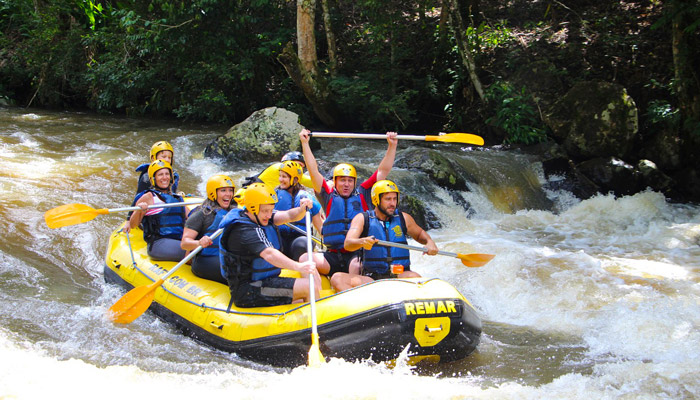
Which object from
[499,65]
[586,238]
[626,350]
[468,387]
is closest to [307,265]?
[468,387]

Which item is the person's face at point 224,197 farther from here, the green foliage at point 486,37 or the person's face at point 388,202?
the green foliage at point 486,37

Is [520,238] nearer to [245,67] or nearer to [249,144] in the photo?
[249,144]

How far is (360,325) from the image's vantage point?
3.92 m

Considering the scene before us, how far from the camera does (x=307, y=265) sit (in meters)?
3.91

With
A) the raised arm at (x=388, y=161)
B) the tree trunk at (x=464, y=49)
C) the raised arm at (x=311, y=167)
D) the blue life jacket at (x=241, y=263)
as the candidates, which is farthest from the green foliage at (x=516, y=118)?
the blue life jacket at (x=241, y=263)

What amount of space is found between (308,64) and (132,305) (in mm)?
7284

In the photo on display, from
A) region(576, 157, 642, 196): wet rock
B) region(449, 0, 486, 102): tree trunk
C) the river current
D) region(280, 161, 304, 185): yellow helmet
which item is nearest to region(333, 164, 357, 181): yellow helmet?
region(280, 161, 304, 185): yellow helmet

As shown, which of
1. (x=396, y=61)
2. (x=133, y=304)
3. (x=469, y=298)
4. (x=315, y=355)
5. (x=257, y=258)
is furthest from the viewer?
(x=396, y=61)

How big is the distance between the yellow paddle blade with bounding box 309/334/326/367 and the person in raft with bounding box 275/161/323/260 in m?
1.25

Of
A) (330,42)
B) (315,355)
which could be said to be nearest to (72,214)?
(315,355)

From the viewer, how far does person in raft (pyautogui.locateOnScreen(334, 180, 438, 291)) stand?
177 inches

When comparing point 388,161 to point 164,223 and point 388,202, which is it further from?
point 164,223

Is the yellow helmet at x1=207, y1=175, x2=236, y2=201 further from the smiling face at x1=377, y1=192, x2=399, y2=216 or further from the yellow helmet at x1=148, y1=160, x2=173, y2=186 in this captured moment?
the smiling face at x1=377, y1=192, x2=399, y2=216

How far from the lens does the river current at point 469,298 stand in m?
3.65
